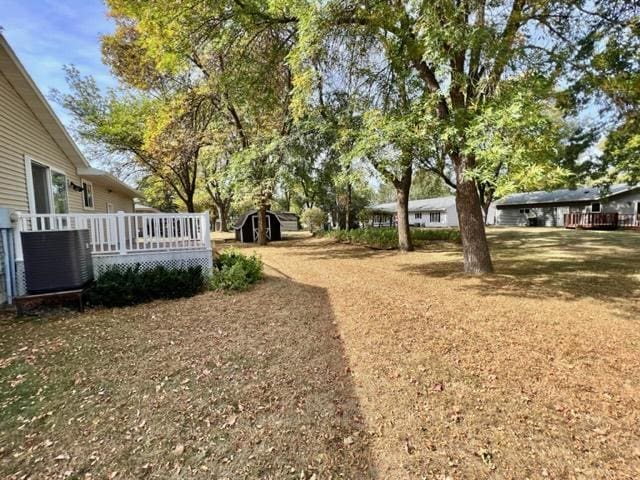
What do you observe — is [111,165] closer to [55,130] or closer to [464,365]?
[55,130]

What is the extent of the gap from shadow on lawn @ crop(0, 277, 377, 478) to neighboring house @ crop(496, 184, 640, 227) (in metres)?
20.3

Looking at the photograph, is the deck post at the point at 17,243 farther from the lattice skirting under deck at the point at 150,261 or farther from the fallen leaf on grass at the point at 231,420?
the fallen leaf on grass at the point at 231,420

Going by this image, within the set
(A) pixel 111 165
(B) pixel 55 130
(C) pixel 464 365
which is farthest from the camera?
(A) pixel 111 165

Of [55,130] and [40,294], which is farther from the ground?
[55,130]

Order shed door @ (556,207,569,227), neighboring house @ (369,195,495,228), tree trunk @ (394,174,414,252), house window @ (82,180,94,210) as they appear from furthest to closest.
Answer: neighboring house @ (369,195,495,228) < shed door @ (556,207,569,227) < tree trunk @ (394,174,414,252) < house window @ (82,180,94,210)

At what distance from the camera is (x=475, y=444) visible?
245 cm

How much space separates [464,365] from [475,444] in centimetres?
133

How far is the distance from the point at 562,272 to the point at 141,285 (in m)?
10.6

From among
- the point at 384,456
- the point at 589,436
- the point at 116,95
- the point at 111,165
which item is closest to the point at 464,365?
the point at 589,436

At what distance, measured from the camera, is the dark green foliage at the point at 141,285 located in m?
5.71

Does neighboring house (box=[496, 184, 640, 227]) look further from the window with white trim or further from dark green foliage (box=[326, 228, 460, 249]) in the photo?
the window with white trim

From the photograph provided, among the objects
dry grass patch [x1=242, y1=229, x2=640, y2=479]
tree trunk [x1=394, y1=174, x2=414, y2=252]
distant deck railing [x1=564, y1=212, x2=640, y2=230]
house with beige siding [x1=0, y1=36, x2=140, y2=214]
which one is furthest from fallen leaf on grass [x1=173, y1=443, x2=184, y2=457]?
distant deck railing [x1=564, y1=212, x2=640, y2=230]

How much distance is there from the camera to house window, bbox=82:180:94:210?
11141 millimetres

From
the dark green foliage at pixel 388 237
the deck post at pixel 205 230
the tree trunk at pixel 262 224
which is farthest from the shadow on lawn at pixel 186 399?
the tree trunk at pixel 262 224
